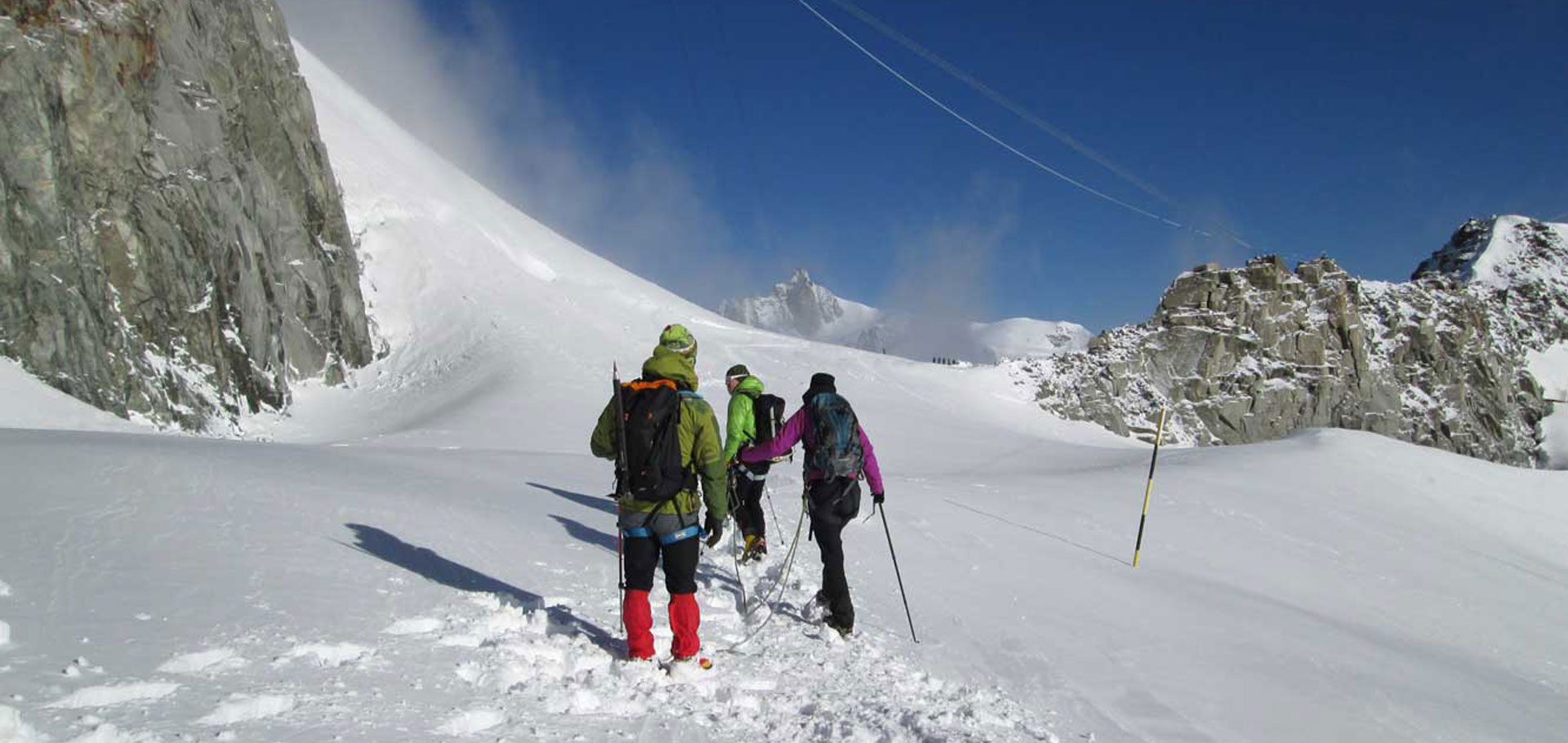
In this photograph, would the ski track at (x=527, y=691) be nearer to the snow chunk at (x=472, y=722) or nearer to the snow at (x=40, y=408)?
the snow chunk at (x=472, y=722)

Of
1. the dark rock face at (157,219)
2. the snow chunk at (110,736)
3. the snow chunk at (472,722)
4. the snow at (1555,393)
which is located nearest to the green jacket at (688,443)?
the snow chunk at (472,722)

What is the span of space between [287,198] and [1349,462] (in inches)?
1465

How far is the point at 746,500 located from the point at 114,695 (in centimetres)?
Result: 596

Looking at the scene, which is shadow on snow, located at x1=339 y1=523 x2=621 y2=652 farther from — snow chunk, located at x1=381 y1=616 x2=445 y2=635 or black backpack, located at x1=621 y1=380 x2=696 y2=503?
black backpack, located at x1=621 y1=380 x2=696 y2=503

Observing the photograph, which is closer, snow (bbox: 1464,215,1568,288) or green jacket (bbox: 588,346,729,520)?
green jacket (bbox: 588,346,729,520)

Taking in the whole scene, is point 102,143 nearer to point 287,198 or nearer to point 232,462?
point 287,198

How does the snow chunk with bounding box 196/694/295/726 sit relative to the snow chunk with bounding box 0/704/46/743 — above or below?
below

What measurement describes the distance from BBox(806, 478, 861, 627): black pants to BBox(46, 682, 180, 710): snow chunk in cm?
417

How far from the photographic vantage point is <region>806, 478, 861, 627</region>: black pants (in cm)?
639

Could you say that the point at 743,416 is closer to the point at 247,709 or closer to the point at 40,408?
the point at 247,709

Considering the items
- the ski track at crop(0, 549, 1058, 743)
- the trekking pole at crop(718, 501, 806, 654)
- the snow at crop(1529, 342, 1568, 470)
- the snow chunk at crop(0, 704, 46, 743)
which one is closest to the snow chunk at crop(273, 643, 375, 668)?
the ski track at crop(0, 549, 1058, 743)

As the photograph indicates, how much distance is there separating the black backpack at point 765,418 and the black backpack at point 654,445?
333 cm

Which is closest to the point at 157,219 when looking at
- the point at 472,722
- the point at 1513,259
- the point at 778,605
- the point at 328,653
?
the point at 778,605

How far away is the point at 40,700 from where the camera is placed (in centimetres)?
324
